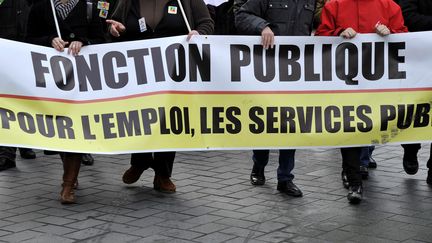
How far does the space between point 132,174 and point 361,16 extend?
234 centimetres

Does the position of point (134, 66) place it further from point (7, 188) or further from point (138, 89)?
point (7, 188)

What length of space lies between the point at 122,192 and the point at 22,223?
3.88 feet

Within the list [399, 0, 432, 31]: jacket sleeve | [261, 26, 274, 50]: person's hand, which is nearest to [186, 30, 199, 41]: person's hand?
[261, 26, 274, 50]: person's hand

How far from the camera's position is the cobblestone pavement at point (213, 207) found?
240 inches

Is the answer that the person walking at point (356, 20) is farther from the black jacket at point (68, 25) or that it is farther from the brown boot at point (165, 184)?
the black jacket at point (68, 25)

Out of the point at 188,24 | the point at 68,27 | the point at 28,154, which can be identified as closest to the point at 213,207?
the point at 188,24

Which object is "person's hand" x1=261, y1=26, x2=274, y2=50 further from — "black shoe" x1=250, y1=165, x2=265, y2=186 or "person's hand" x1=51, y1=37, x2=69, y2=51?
"person's hand" x1=51, y1=37, x2=69, y2=51

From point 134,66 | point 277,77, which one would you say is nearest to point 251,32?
point 277,77

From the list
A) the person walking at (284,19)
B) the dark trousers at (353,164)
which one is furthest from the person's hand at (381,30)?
the dark trousers at (353,164)

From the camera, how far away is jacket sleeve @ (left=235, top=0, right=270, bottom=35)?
7.08m

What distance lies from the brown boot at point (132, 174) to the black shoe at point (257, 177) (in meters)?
0.97

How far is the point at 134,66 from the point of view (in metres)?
6.65

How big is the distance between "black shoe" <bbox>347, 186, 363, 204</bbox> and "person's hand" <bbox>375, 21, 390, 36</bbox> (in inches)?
49.0

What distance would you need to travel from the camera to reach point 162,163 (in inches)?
290
